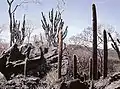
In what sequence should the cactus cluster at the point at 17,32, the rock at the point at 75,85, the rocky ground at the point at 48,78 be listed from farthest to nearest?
the cactus cluster at the point at 17,32, the rocky ground at the point at 48,78, the rock at the point at 75,85

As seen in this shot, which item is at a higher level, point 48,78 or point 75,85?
point 75,85

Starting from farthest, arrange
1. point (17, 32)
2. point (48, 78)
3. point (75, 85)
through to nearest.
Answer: point (17, 32), point (48, 78), point (75, 85)

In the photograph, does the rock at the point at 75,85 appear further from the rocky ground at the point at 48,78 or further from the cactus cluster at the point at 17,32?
the cactus cluster at the point at 17,32

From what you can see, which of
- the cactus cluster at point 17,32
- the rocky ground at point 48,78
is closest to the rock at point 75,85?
the rocky ground at point 48,78

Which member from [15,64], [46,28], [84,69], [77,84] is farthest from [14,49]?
[46,28]

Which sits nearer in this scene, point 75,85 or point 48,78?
A: point 75,85

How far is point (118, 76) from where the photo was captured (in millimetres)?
11531

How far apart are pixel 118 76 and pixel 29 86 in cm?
578

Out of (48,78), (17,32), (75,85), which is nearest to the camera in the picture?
(75,85)

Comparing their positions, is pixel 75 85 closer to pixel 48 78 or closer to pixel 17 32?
pixel 48 78

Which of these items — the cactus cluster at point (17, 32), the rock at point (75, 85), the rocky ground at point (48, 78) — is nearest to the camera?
the rock at point (75, 85)

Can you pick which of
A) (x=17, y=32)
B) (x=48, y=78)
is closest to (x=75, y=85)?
(x=48, y=78)

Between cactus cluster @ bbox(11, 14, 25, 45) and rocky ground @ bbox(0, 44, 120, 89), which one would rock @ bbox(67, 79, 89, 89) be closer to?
rocky ground @ bbox(0, 44, 120, 89)

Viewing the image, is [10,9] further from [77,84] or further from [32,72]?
[77,84]
